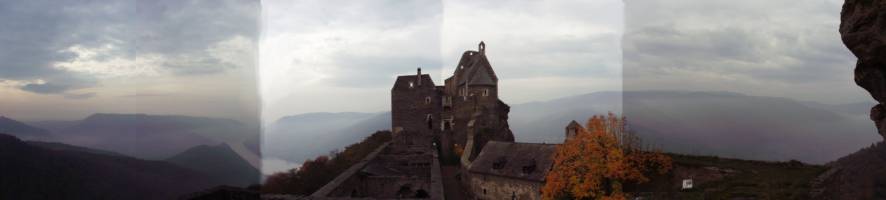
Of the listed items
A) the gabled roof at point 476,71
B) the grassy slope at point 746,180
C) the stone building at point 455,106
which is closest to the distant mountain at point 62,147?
the grassy slope at point 746,180

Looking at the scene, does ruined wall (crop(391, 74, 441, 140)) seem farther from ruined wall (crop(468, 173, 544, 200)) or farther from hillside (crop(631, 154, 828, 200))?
hillside (crop(631, 154, 828, 200))

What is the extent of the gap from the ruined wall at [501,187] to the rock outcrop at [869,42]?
15.2 metres

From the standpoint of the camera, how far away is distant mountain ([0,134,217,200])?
4883mm

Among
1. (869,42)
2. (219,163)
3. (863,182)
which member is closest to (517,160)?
(863,182)

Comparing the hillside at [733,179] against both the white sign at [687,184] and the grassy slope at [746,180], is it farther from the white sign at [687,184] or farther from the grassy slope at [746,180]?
the white sign at [687,184]

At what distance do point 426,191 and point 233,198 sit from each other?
16199 mm

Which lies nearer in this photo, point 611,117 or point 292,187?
point 292,187

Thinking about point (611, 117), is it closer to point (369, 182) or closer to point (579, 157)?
point (579, 157)

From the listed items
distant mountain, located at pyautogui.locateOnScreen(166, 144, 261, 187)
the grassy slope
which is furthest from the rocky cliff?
distant mountain, located at pyautogui.locateOnScreen(166, 144, 261, 187)

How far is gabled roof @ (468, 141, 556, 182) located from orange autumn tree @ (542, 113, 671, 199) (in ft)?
3.17

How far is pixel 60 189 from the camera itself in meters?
5.14

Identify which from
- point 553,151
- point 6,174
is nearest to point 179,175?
point 6,174

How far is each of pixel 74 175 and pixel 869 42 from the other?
9940mm

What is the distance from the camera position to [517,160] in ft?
77.4
